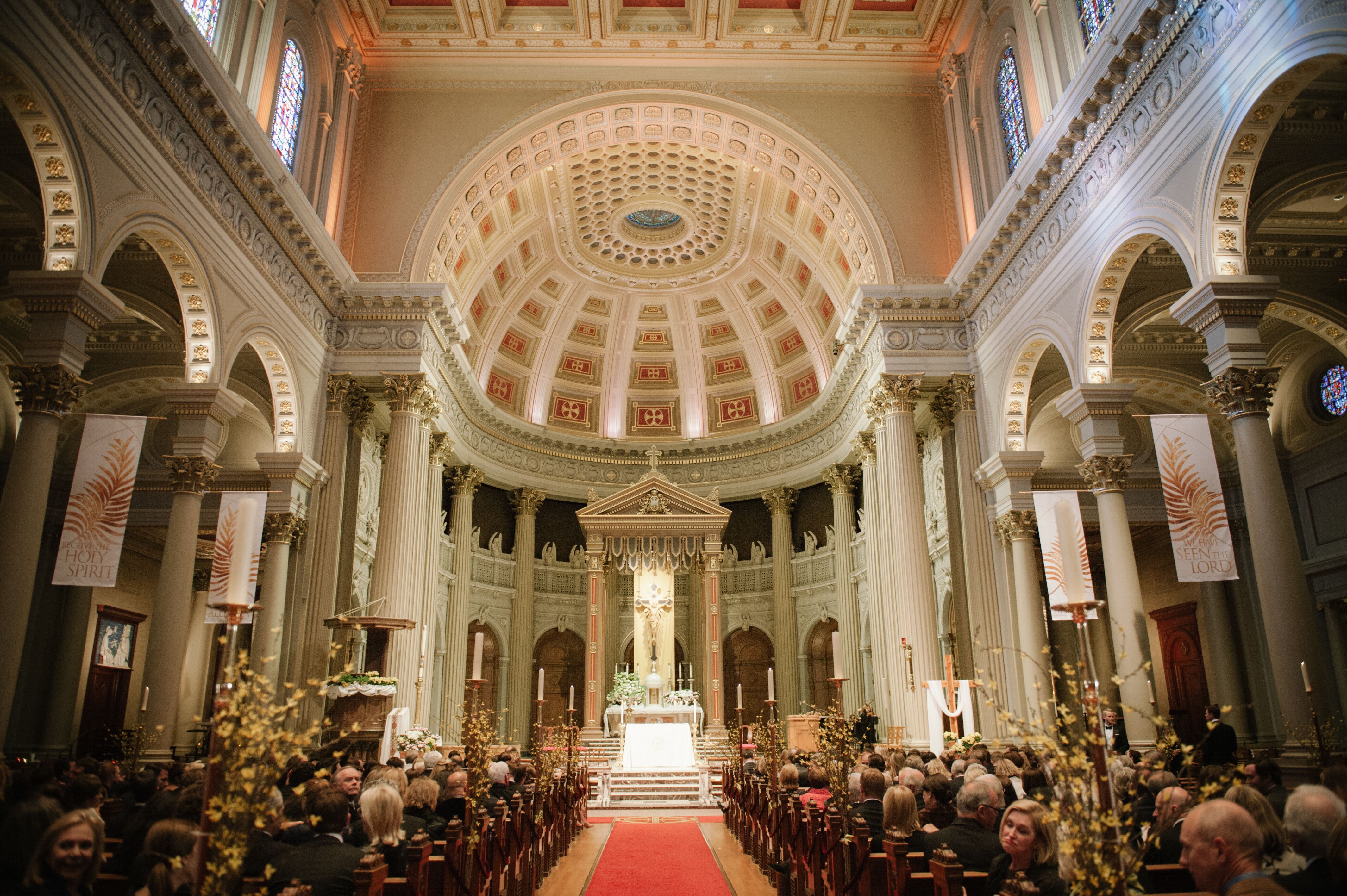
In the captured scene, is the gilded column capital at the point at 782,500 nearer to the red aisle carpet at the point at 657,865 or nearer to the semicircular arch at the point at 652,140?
the semicircular arch at the point at 652,140

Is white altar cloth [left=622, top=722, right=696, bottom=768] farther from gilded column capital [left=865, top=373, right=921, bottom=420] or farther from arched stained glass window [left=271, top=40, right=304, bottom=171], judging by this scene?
arched stained glass window [left=271, top=40, right=304, bottom=171]

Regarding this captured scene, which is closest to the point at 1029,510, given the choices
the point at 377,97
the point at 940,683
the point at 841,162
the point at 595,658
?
the point at 940,683

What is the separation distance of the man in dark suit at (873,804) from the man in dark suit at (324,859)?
3083 millimetres

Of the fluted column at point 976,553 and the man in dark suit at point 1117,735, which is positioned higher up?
the fluted column at point 976,553

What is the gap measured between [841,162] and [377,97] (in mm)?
9867

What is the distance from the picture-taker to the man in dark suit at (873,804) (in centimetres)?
578

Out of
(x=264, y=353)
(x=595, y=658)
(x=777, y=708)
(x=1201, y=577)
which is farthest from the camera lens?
(x=777, y=708)

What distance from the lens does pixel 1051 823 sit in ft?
12.2

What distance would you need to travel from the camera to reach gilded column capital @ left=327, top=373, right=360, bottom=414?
16000 mm

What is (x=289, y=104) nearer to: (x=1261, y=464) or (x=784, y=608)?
(x=1261, y=464)

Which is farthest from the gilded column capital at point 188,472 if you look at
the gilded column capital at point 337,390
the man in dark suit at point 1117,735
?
the man in dark suit at point 1117,735

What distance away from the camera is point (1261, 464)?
8.60 metres

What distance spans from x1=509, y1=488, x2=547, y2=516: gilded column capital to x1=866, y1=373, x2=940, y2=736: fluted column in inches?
438

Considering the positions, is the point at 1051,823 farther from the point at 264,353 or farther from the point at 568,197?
the point at 568,197
